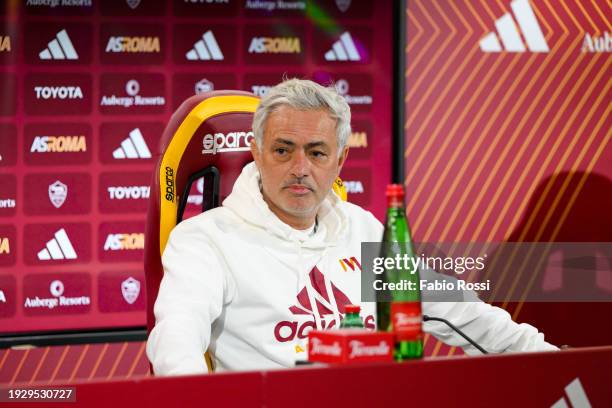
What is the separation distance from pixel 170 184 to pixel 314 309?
1.49ft

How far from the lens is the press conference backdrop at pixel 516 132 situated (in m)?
3.98

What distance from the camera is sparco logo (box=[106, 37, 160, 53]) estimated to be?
3662 mm

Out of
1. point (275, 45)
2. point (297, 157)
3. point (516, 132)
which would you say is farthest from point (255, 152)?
point (516, 132)

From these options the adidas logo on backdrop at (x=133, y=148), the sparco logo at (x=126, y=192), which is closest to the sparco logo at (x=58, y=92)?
the adidas logo on backdrop at (x=133, y=148)

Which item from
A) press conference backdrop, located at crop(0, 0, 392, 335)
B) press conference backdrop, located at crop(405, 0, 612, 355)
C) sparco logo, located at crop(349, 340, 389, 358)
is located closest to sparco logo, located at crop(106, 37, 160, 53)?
press conference backdrop, located at crop(0, 0, 392, 335)

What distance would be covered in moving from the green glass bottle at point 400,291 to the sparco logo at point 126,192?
245cm

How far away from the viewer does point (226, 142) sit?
6.97ft

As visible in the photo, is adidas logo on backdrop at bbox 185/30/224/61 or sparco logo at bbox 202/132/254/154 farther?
adidas logo on backdrop at bbox 185/30/224/61

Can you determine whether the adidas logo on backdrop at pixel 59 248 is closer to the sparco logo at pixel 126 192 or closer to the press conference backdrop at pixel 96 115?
the press conference backdrop at pixel 96 115

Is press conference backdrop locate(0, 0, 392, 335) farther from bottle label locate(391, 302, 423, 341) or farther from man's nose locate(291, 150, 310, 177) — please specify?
bottle label locate(391, 302, 423, 341)

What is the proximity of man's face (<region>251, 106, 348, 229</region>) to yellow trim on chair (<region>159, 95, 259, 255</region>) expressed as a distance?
0.16m

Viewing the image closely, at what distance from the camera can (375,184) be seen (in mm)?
3936

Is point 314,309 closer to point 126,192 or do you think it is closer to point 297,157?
point 297,157

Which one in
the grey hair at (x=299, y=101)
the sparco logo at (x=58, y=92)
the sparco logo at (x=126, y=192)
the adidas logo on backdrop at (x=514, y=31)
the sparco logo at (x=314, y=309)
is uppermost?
the adidas logo on backdrop at (x=514, y=31)
